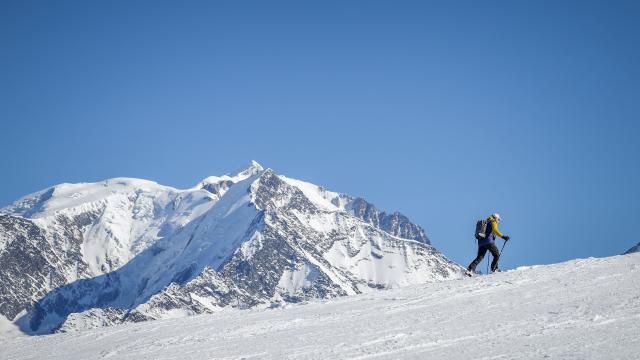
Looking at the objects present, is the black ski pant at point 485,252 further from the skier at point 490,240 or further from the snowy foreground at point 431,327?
the snowy foreground at point 431,327

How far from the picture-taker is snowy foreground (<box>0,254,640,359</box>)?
13.8 meters

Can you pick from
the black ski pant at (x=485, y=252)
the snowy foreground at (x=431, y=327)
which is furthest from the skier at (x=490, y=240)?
the snowy foreground at (x=431, y=327)

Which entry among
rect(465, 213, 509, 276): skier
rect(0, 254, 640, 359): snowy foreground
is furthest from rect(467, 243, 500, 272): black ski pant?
rect(0, 254, 640, 359): snowy foreground

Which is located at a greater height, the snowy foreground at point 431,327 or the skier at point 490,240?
Answer: the skier at point 490,240

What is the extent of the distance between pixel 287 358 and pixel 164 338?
4690 millimetres

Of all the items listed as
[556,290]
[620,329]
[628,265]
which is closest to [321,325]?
[556,290]

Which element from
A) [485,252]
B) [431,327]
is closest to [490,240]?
[485,252]

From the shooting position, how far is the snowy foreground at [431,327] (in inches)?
543

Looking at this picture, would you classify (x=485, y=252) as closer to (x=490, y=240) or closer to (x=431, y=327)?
(x=490, y=240)

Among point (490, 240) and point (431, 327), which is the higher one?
point (490, 240)

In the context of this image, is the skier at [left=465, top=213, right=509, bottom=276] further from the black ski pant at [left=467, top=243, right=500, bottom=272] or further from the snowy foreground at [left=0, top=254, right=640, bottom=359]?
the snowy foreground at [left=0, top=254, right=640, bottom=359]

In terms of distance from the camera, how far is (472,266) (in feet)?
84.3

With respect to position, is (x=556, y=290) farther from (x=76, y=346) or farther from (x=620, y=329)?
(x=76, y=346)

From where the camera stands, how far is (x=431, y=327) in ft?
52.6
